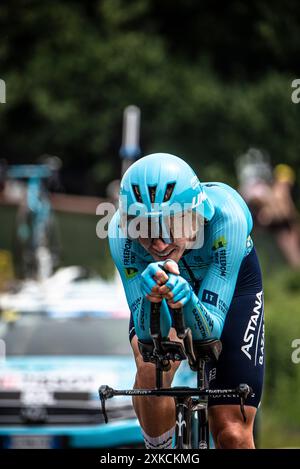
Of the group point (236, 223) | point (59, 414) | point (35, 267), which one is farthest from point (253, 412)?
point (35, 267)

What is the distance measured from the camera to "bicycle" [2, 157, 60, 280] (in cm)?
1755

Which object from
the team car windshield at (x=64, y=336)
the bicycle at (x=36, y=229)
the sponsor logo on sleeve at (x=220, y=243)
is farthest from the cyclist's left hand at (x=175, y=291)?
the bicycle at (x=36, y=229)

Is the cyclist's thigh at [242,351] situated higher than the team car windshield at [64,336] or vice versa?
the team car windshield at [64,336]

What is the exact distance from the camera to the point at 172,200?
5332mm

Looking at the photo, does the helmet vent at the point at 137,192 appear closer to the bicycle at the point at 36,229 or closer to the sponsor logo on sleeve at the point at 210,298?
the sponsor logo on sleeve at the point at 210,298

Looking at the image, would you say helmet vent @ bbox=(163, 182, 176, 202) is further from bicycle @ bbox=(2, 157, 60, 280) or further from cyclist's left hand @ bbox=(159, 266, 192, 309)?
bicycle @ bbox=(2, 157, 60, 280)

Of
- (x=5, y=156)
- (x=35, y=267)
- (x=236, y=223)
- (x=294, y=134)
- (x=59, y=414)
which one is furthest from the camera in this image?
(x=5, y=156)

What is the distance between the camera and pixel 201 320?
17.7 feet

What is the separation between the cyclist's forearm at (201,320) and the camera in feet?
17.4

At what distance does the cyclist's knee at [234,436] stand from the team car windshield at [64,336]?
535 cm

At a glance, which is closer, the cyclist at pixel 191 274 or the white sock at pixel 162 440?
the cyclist at pixel 191 274
